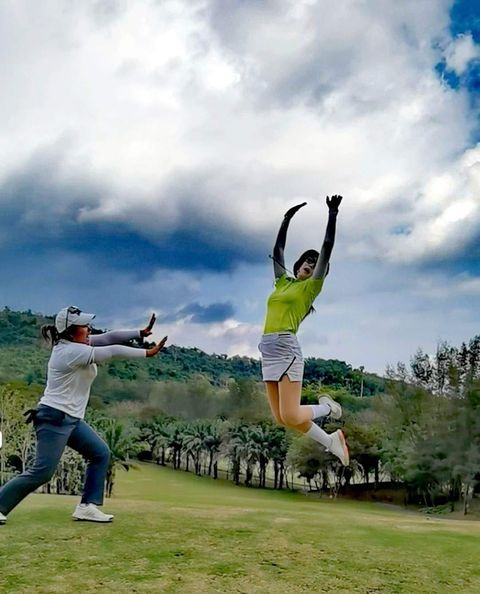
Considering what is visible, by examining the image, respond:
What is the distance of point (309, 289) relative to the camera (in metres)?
5.37

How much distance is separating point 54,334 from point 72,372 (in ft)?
1.34

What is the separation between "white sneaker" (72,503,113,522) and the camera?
674 cm

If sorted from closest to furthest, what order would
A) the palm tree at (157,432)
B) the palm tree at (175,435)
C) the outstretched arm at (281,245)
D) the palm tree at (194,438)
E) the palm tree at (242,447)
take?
the outstretched arm at (281,245) < the palm tree at (242,447) < the palm tree at (157,432) < the palm tree at (194,438) < the palm tree at (175,435)

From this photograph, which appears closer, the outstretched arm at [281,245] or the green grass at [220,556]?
the green grass at [220,556]

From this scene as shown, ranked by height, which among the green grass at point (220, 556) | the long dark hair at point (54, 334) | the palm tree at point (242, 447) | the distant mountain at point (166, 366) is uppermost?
the distant mountain at point (166, 366)

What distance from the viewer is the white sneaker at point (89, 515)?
265 inches

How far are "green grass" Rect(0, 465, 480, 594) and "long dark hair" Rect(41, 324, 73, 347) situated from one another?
1792mm

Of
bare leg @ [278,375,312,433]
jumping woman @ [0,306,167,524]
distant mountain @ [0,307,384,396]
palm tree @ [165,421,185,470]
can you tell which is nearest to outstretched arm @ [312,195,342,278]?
bare leg @ [278,375,312,433]

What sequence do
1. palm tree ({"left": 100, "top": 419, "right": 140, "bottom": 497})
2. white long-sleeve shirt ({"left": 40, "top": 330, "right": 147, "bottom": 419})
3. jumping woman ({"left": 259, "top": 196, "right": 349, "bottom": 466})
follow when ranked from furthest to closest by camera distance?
palm tree ({"left": 100, "top": 419, "right": 140, "bottom": 497}) → white long-sleeve shirt ({"left": 40, "top": 330, "right": 147, "bottom": 419}) → jumping woman ({"left": 259, "top": 196, "right": 349, "bottom": 466})

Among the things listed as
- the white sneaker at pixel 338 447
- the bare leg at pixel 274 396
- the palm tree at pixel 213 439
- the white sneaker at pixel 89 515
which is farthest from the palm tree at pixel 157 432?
the bare leg at pixel 274 396

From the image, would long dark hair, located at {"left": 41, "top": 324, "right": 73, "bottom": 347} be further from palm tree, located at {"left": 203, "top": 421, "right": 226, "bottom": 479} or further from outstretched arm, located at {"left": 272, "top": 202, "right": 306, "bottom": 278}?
palm tree, located at {"left": 203, "top": 421, "right": 226, "bottom": 479}

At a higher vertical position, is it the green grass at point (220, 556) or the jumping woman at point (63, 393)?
the jumping woman at point (63, 393)

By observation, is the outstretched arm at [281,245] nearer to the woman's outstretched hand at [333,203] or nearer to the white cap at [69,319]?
the woman's outstretched hand at [333,203]

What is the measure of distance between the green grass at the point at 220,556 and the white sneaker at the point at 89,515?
140mm
